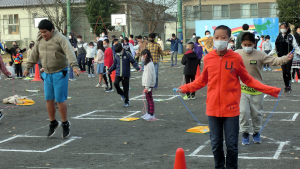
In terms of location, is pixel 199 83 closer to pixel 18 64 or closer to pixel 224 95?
pixel 224 95

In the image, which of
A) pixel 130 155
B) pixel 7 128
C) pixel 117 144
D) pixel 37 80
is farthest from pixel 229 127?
pixel 37 80

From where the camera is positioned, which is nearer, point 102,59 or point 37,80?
point 102,59

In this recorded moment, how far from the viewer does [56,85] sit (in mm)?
7918

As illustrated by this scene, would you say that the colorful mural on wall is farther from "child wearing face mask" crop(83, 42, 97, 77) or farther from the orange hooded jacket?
the orange hooded jacket

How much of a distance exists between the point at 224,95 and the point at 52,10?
136 ft

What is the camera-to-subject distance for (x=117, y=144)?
7449 mm

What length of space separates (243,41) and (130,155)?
2587 millimetres

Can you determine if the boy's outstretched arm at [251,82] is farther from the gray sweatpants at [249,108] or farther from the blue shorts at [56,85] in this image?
the blue shorts at [56,85]

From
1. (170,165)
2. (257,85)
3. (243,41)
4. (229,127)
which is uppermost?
(243,41)

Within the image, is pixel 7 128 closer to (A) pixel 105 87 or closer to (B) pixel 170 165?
(B) pixel 170 165

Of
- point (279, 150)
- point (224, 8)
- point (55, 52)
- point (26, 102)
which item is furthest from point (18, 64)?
point (224, 8)

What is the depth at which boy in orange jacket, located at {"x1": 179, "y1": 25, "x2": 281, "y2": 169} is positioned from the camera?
5043 mm

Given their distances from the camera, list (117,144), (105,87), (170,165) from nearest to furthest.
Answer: (170,165) → (117,144) → (105,87)

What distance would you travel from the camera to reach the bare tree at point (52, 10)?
1626 inches
